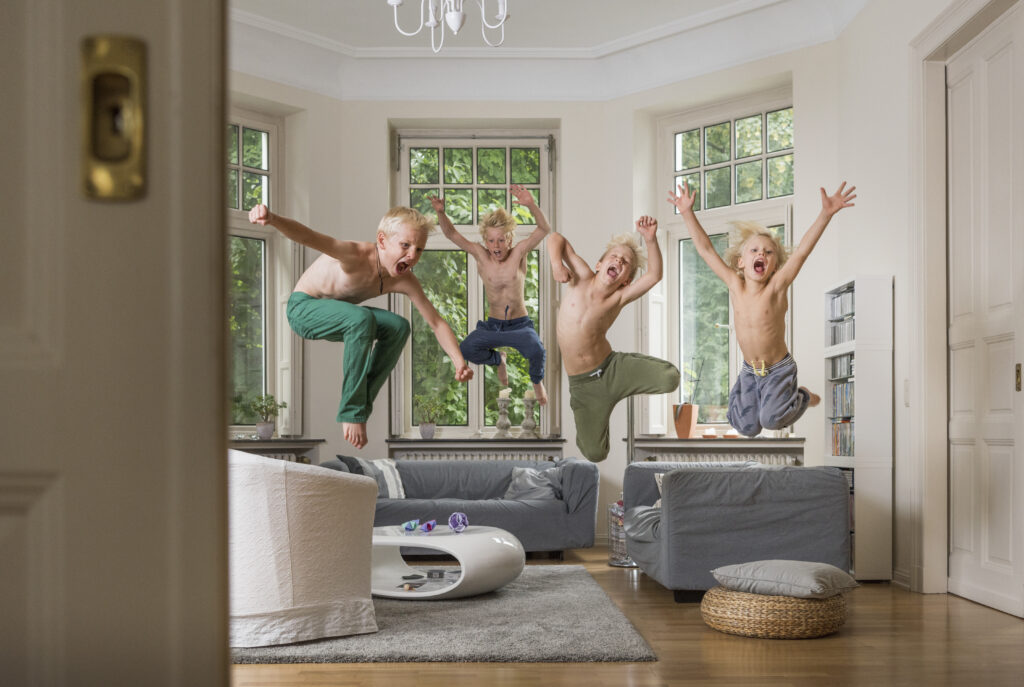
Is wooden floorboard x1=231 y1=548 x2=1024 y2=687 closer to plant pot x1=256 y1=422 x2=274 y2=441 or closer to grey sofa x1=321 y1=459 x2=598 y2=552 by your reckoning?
grey sofa x1=321 y1=459 x2=598 y2=552

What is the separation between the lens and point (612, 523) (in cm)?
673

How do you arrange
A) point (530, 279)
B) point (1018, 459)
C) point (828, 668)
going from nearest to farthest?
point (828, 668), point (1018, 459), point (530, 279)

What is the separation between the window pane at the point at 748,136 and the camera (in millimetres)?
7785

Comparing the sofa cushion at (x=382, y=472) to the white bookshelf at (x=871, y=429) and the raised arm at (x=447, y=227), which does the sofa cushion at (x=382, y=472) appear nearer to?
the raised arm at (x=447, y=227)

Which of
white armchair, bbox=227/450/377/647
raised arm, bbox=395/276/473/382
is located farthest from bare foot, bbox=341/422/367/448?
white armchair, bbox=227/450/377/647

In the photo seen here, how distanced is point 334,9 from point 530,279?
2673 mm

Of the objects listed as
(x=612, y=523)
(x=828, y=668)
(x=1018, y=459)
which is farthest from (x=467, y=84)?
(x=828, y=668)

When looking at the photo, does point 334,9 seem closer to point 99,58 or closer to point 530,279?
point 530,279

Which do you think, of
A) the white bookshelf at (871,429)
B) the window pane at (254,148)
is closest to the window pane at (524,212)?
the window pane at (254,148)

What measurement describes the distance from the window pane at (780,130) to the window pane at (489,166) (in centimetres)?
224

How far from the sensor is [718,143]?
7984mm

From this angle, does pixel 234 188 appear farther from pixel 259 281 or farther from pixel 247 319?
pixel 247 319

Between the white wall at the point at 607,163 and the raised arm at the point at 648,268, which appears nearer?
the raised arm at the point at 648,268

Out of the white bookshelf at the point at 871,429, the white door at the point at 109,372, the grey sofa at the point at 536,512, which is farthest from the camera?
the grey sofa at the point at 536,512
